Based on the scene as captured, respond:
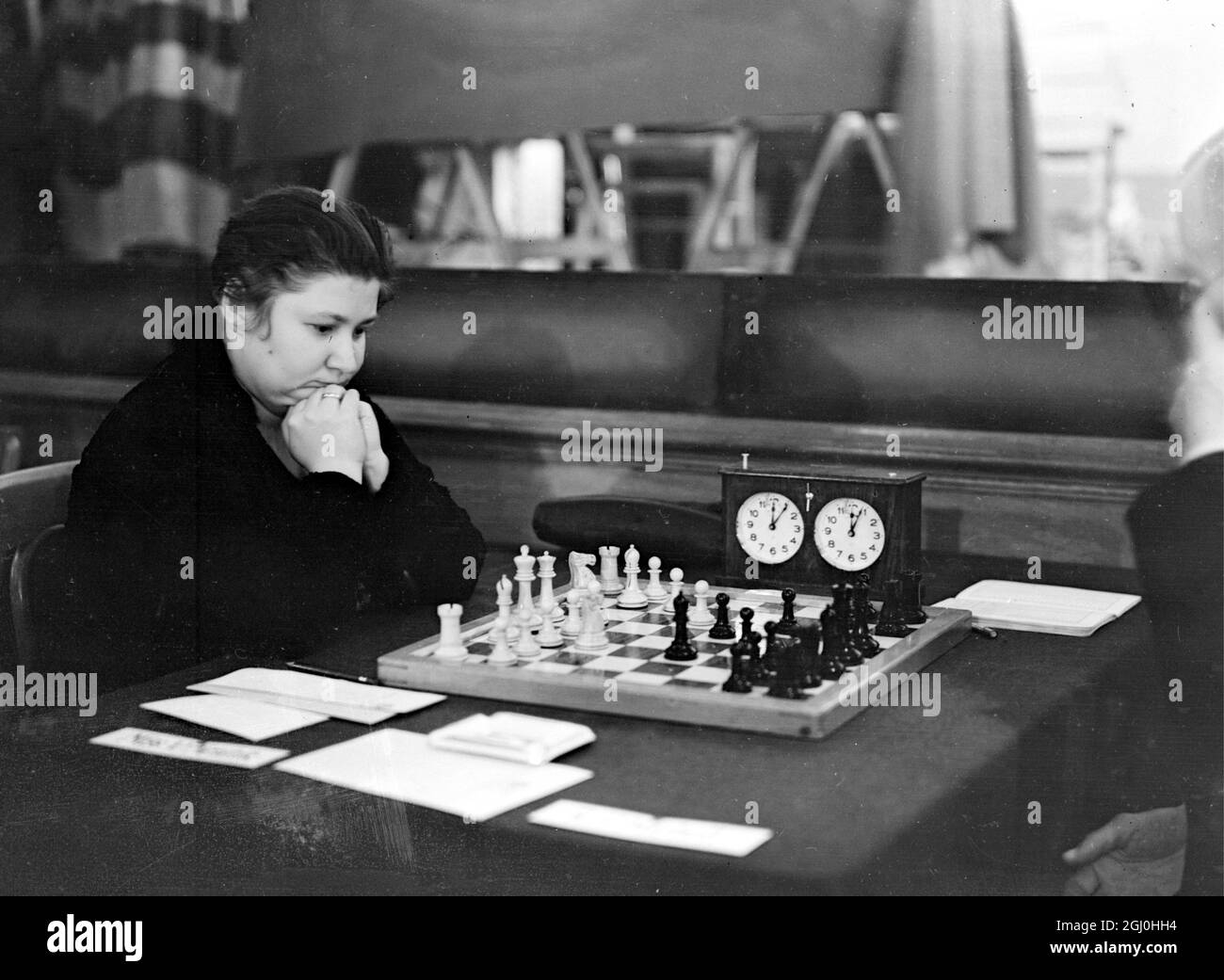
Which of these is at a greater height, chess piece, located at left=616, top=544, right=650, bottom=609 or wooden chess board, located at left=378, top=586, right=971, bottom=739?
chess piece, located at left=616, top=544, right=650, bottom=609

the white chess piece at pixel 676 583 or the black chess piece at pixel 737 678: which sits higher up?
the white chess piece at pixel 676 583

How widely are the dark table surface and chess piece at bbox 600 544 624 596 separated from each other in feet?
1.64

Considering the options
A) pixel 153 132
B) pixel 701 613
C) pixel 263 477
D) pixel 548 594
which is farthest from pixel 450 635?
pixel 153 132

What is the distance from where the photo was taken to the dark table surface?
144 centimetres

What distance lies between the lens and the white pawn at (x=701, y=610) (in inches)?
82.7

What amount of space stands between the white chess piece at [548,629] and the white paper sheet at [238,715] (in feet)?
1.22

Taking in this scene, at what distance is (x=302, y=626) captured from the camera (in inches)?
93.3

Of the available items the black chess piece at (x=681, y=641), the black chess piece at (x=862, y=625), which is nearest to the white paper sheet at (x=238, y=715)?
the black chess piece at (x=681, y=641)

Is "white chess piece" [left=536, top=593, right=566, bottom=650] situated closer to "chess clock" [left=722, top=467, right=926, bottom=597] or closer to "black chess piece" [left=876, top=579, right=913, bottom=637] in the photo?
"chess clock" [left=722, top=467, right=926, bottom=597]

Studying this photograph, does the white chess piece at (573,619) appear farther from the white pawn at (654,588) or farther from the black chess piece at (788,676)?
the black chess piece at (788,676)

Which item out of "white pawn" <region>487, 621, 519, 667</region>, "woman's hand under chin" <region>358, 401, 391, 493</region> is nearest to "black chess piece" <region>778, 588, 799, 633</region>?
"white pawn" <region>487, 621, 519, 667</region>

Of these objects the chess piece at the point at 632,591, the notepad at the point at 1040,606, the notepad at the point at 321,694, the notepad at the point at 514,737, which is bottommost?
the notepad at the point at 514,737

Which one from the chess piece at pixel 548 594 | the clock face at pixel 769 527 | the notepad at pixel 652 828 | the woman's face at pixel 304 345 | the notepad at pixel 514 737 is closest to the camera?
the notepad at pixel 652 828
